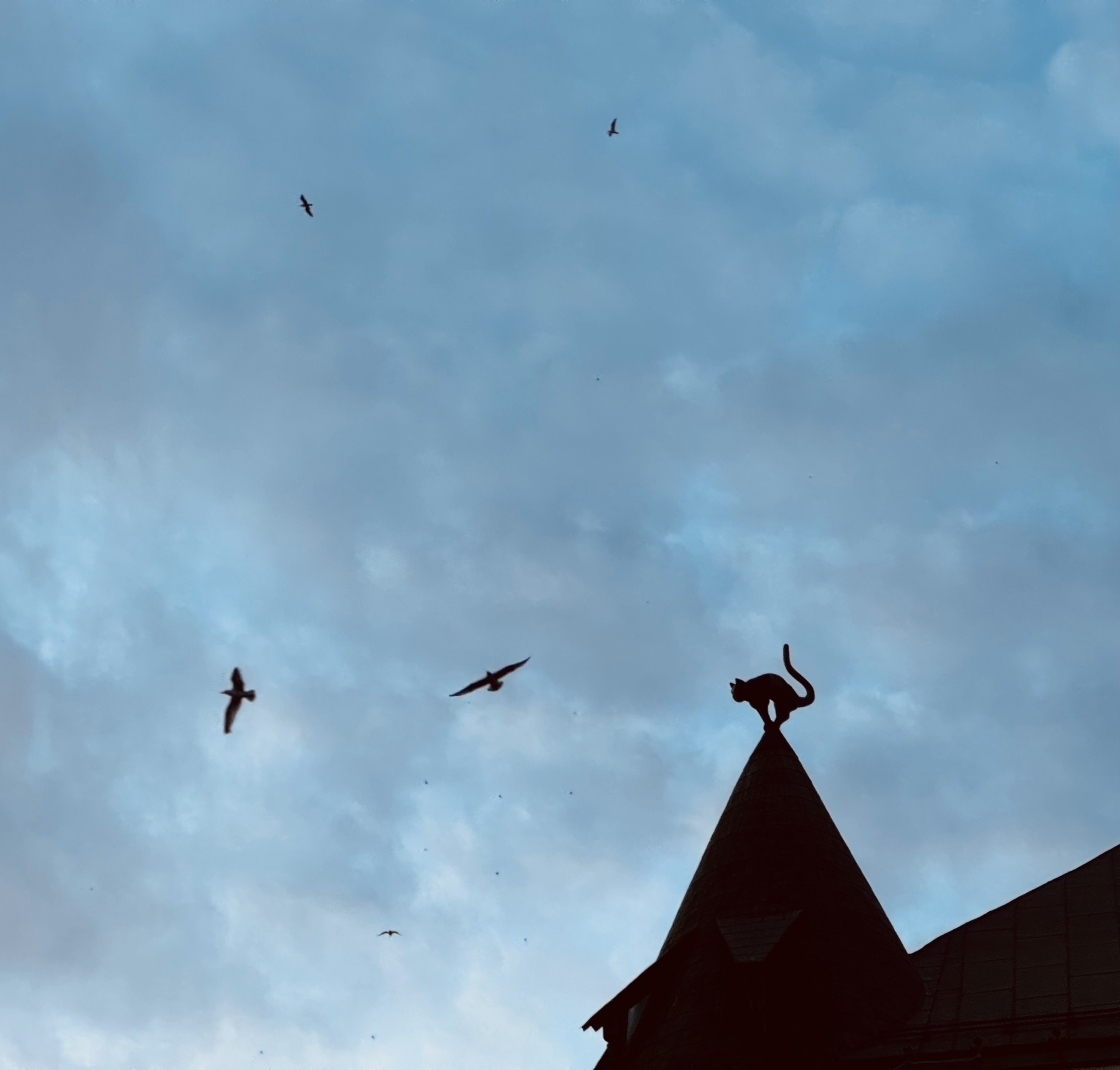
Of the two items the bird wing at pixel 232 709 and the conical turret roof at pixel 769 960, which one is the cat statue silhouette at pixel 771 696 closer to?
the conical turret roof at pixel 769 960

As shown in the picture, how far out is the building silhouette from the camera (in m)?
26.6

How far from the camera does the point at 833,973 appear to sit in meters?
28.6

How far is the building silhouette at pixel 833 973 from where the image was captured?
2664 centimetres

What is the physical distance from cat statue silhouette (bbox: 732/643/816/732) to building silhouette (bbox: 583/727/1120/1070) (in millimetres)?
1669

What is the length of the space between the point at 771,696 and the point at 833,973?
25.9 ft

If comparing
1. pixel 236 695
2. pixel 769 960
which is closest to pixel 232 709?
pixel 236 695

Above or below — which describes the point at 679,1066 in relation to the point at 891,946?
below

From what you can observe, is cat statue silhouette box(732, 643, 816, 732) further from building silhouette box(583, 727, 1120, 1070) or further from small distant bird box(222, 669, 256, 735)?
small distant bird box(222, 669, 256, 735)

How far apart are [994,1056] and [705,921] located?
21.8 feet

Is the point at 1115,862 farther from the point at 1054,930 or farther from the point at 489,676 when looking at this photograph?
the point at 489,676

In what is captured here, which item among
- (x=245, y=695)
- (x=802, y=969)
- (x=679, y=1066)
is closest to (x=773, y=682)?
(x=802, y=969)

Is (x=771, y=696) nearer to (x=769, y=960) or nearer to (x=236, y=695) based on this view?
(x=769, y=960)

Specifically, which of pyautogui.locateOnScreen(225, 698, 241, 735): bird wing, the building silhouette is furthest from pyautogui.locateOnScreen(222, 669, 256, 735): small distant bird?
the building silhouette

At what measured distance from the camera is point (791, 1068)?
26.6 meters
